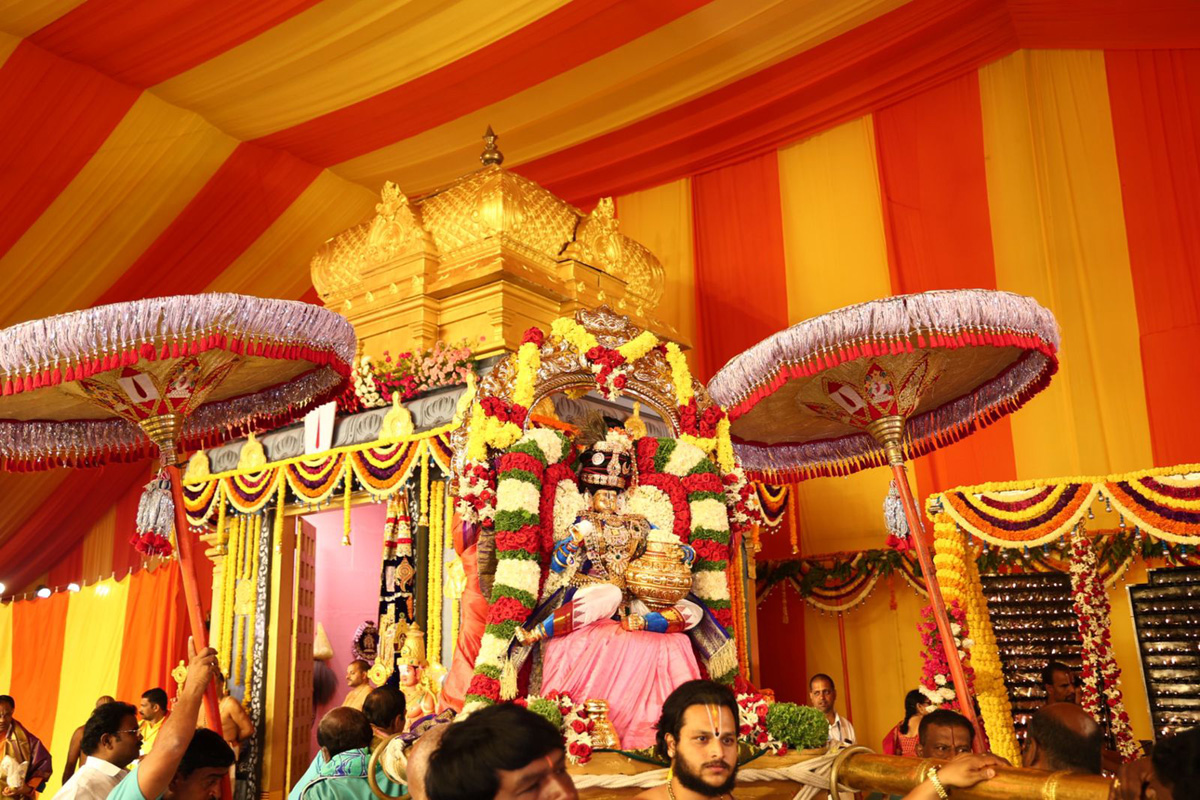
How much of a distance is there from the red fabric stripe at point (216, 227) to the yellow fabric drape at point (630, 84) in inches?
32.6

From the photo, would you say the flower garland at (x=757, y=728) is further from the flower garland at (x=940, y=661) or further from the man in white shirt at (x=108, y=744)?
the man in white shirt at (x=108, y=744)

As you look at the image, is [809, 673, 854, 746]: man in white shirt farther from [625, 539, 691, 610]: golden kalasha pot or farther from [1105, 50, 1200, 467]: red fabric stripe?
[1105, 50, 1200, 467]: red fabric stripe

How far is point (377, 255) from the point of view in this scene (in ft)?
26.3

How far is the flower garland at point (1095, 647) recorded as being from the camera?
689cm

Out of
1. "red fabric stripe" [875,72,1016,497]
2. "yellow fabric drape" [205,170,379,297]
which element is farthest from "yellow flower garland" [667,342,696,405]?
"yellow fabric drape" [205,170,379,297]

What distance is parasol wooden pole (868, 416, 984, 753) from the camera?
4.53 m

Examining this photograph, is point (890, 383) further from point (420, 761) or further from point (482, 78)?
point (482, 78)

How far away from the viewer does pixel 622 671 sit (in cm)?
422

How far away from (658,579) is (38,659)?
711 cm

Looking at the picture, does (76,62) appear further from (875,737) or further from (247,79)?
(875,737)

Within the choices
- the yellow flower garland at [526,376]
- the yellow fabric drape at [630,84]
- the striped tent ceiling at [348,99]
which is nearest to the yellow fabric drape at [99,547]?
the striped tent ceiling at [348,99]

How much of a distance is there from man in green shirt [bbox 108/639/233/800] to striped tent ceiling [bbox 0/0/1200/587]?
6453 mm

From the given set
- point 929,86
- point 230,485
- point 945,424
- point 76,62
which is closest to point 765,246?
point 929,86

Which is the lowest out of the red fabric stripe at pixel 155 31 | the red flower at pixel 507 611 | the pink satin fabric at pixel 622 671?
the pink satin fabric at pixel 622 671
